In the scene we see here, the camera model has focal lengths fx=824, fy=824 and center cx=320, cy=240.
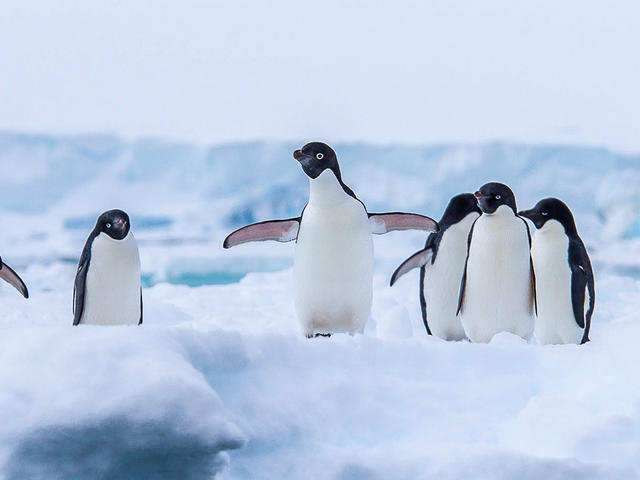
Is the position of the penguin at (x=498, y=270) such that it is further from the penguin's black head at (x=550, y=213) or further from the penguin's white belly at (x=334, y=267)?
the penguin's white belly at (x=334, y=267)

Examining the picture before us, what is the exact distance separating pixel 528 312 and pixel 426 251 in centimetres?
63

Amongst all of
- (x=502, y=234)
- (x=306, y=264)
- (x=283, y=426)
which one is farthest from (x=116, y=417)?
(x=502, y=234)

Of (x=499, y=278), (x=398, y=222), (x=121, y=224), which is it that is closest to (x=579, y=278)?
(x=499, y=278)

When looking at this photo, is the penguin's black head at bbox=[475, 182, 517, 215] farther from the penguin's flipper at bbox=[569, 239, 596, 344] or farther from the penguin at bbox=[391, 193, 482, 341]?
the penguin's flipper at bbox=[569, 239, 596, 344]

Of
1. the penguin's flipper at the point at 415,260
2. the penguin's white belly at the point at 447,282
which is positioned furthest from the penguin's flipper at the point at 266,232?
the penguin's white belly at the point at 447,282

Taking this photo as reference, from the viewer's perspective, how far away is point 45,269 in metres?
10.3

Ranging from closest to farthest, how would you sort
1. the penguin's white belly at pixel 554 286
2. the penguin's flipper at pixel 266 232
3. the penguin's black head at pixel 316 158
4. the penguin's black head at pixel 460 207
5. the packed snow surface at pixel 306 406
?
the packed snow surface at pixel 306 406 → the penguin's black head at pixel 316 158 → the penguin's flipper at pixel 266 232 → the penguin's white belly at pixel 554 286 → the penguin's black head at pixel 460 207

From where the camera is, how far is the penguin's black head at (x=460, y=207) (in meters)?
4.08

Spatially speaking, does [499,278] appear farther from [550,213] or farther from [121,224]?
[121,224]

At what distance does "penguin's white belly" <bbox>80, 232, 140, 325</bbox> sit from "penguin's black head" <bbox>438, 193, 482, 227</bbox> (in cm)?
153

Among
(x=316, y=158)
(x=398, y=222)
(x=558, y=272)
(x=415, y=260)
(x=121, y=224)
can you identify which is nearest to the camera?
(x=316, y=158)

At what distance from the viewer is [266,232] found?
3.65 m

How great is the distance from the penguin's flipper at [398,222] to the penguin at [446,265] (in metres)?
0.31

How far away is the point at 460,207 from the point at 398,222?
50 cm
